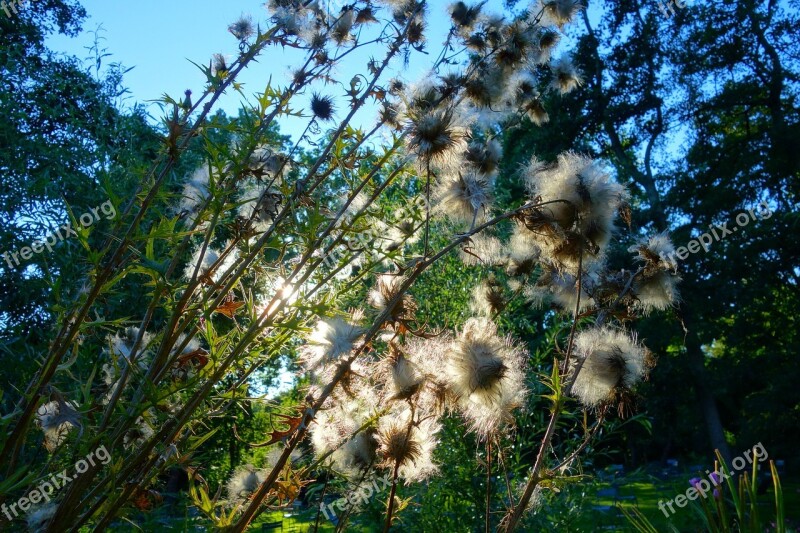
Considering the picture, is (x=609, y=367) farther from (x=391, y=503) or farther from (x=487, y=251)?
(x=391, y=503)

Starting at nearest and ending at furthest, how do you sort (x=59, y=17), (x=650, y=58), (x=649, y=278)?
1. (x=649, y=278)
2. (x=59, y=17)
3. (x=650, y=58)

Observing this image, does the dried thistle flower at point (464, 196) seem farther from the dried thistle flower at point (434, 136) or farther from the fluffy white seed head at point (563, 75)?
the fluffy white seed head at point (563, 75)

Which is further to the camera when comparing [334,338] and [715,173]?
[715,173]

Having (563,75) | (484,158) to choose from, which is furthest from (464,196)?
(563,75)

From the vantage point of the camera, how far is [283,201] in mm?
1573

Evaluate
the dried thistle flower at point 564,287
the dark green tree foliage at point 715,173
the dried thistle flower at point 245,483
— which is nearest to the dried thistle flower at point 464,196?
the dried thistle flower at point 564,287

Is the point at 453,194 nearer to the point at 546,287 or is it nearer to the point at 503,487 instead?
the point at 546,287

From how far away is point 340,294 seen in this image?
1.50 meters

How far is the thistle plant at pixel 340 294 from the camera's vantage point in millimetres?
1181

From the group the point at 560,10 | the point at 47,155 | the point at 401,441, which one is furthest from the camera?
the point at 47,155

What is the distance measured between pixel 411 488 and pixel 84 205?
306cm

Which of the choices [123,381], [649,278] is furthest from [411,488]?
[123,381]

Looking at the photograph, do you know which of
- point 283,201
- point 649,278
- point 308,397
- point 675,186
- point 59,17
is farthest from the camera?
point 675,186

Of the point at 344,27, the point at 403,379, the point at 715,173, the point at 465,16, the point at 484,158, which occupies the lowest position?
the point at 403,379
